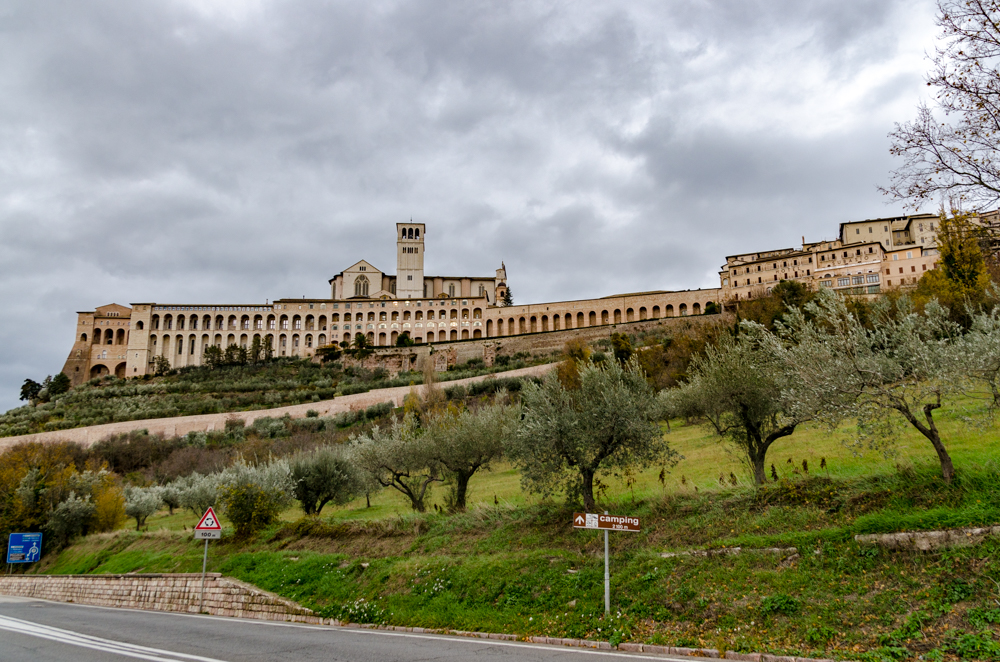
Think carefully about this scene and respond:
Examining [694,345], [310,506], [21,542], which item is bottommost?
[21,542]

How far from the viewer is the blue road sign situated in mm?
26172

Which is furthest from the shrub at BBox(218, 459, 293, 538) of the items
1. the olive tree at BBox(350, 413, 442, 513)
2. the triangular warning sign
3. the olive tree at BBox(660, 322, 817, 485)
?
the olive tree at BBox(660, 322, 817, 485)

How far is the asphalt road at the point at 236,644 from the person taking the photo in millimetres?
8500

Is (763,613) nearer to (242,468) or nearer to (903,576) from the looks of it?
(903,576)

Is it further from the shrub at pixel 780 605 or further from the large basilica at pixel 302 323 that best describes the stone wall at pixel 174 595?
the large basilica at pixel 302 323

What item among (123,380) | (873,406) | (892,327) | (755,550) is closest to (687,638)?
(755,550)

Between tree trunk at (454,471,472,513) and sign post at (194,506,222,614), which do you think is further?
tree trunk at (454,471,472,513)

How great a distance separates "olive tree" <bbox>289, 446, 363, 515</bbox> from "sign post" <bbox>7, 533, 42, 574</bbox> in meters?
12.9

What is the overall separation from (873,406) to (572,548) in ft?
20.2

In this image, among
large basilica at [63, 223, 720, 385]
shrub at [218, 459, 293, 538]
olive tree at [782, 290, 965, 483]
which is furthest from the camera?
large basilica at [63, 223, 720, 385]

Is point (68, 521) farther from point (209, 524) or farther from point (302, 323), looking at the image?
point (302, 323)

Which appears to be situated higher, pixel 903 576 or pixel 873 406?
pixel 873 406

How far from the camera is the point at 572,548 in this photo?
39.9ft

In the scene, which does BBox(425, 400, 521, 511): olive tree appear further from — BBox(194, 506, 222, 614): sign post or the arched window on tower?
the arched window on tower
